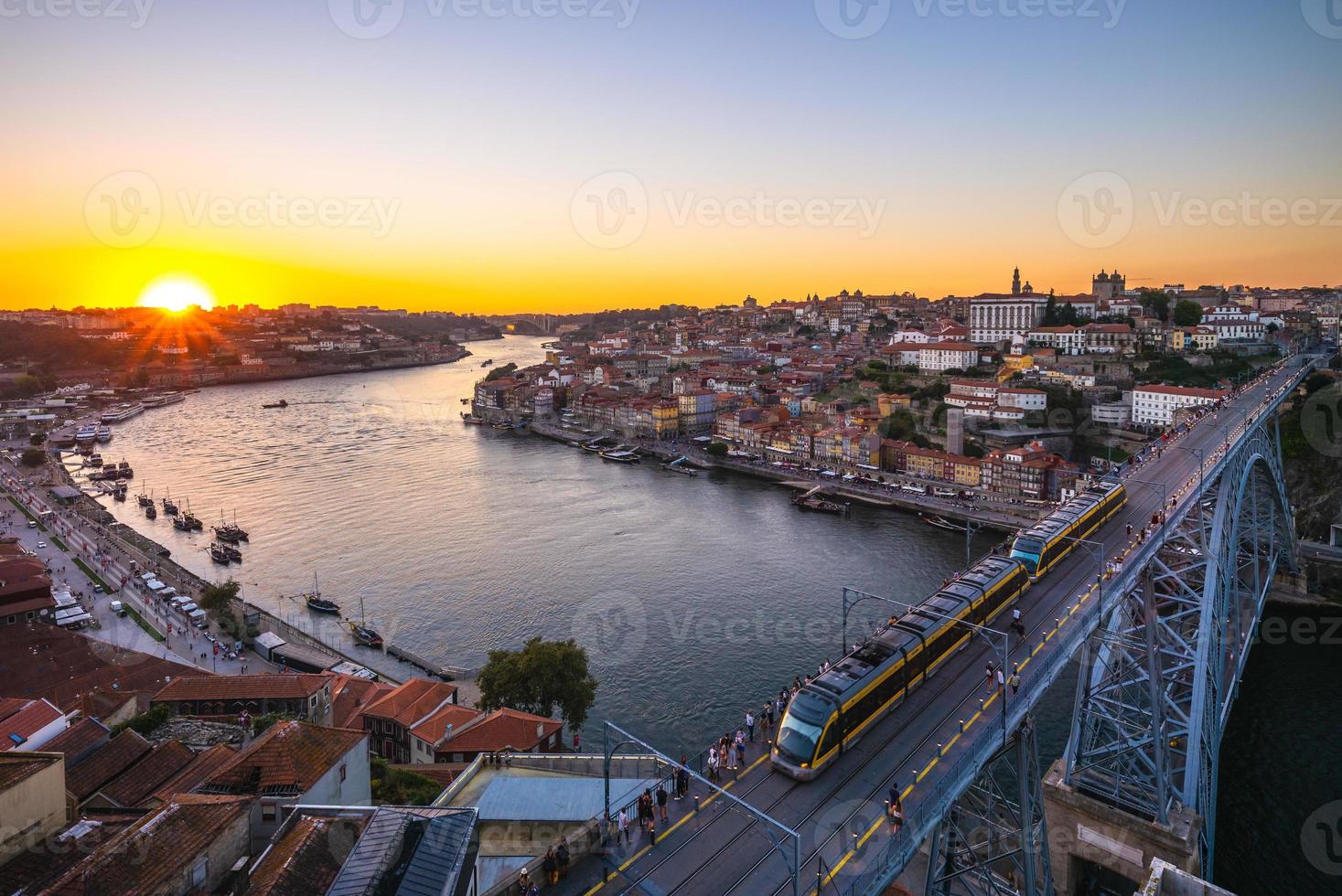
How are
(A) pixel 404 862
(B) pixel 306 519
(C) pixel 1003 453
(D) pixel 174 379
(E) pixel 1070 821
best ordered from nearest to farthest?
(A) pixel 404 862, (E) pixel 1070 821, (B) pixel 306 519, (C) pixel 1003 453, (D) pixel 174 379

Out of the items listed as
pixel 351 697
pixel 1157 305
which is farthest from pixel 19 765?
pixel 1157 305

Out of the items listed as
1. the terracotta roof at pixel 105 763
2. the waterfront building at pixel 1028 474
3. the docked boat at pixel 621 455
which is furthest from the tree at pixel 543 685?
the docked boat at pixel 621 455

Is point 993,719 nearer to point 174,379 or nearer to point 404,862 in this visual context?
point 404,862

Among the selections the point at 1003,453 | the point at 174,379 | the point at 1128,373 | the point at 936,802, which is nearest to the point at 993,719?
the point at 936,802

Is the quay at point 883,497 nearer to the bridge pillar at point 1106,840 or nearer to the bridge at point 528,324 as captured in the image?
the bridge pillar at point 1106,840

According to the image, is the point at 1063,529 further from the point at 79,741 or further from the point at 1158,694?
the point at 79,741
